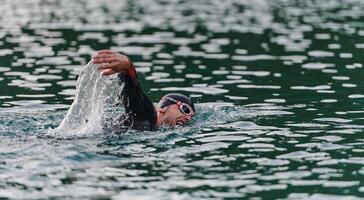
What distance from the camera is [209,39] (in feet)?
109

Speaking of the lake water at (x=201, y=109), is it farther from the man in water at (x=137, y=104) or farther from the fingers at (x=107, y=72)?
the fingers at (x=107, y=72)

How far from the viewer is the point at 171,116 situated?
16.7 meters

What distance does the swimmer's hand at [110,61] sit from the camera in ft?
47.6

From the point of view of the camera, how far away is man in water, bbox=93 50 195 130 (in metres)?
14.6

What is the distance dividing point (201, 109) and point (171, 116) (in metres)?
2.35

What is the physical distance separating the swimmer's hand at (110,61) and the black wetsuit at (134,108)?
0.31 meters

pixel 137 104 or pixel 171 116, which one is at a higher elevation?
pixel 137 104

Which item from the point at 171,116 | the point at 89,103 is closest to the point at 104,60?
the point at 89,103

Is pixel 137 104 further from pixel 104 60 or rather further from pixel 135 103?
pixel 104 60

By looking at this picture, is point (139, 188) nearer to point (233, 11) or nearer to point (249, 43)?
point (249, 43)

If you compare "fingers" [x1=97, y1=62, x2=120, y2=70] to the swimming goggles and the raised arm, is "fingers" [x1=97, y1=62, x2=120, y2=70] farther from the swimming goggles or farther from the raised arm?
the swimming goggles

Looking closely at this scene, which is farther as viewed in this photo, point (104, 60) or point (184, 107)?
point (184, 107)

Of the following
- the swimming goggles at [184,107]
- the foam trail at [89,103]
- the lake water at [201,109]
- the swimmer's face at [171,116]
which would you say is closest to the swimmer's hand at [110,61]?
the foam trail at [89,103]

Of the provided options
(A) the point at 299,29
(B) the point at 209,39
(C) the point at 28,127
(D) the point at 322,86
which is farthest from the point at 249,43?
(C) the point at 28,127
